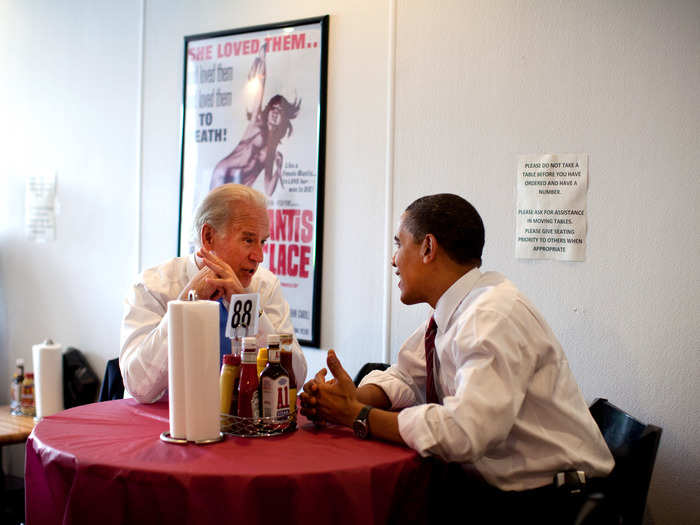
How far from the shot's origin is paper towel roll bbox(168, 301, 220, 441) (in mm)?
1735

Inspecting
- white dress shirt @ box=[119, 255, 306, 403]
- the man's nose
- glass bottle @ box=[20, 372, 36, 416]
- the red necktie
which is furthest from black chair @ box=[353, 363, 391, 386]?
glass bottle @ box=[20, 372, 36, 416]

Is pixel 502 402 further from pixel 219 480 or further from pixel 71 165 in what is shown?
pixel 71 165

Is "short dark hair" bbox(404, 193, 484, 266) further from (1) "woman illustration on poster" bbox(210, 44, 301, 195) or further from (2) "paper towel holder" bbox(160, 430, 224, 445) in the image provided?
(1) "woman illustration on poster" bbox(210, 44, 301, 195)

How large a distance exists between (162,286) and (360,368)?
1165mm

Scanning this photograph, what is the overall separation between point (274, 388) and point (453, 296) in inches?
23.8

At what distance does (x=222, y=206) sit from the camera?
263 cm

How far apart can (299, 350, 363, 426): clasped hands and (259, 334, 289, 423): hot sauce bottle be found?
3.9 inches

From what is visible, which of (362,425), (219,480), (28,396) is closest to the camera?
(219,480)

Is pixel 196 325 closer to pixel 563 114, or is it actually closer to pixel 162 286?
pixel 162 286

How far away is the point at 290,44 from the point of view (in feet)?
11.5

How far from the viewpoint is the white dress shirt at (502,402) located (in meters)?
1.74

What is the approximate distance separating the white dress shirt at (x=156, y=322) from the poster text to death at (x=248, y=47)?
4.10 feet

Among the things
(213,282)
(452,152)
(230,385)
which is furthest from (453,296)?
(452,152)

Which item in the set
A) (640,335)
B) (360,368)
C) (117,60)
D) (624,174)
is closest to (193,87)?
(117,60)
